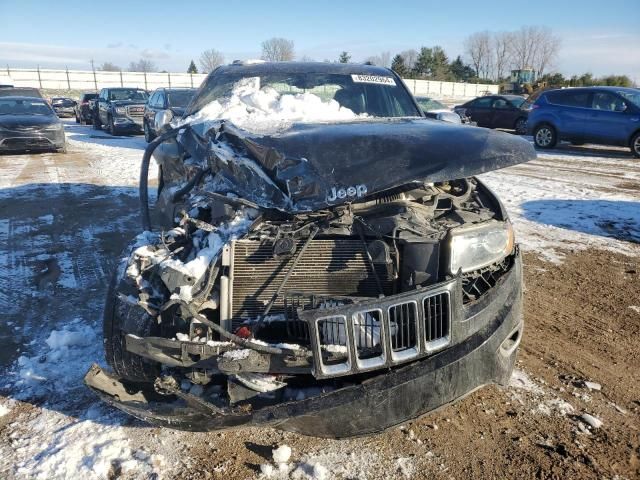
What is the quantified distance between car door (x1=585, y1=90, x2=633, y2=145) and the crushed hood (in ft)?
35.3

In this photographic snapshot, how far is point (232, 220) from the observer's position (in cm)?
266

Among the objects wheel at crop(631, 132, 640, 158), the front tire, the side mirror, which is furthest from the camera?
the front tire

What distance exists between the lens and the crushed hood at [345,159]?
2455 mm

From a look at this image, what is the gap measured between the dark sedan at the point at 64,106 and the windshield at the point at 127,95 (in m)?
8.12

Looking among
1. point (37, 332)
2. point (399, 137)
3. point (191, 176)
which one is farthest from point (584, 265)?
point (37, 332)

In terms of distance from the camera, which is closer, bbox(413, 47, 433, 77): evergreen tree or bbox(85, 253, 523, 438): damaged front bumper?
bbox(85, 253, 523, 438): damaged front bumper

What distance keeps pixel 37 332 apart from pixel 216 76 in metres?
2.72

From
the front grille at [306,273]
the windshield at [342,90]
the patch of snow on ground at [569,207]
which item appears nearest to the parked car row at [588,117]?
the patch of snow on ground at [569,207]

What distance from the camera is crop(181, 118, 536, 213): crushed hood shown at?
2455 millimetres

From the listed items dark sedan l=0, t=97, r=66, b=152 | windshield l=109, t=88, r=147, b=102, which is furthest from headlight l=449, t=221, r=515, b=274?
windshield l=109, t=88, r=147, b=102

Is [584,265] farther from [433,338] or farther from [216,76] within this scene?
[216,76]

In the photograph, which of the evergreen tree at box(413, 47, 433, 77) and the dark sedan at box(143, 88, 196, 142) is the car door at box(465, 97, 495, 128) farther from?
the evergreen tree at box(413, 47, 433, 77)

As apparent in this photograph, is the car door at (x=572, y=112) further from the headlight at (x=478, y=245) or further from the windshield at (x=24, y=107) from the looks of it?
the windshield at (x=24, y=107)

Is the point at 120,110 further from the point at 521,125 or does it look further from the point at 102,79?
the point at 102,79
